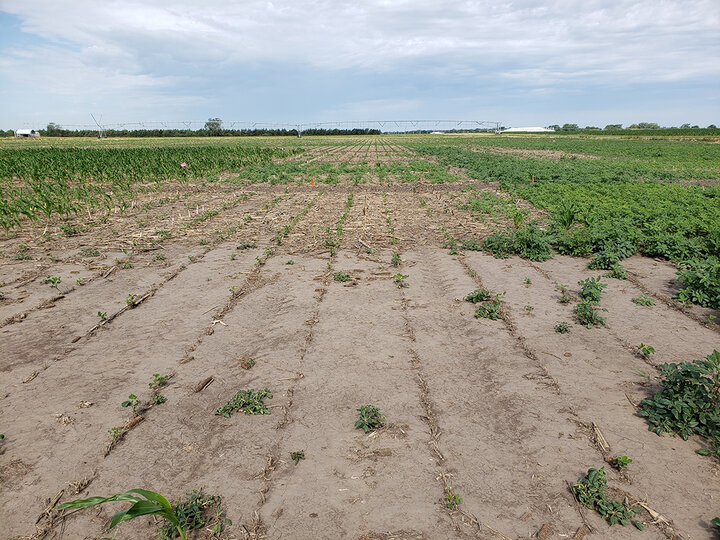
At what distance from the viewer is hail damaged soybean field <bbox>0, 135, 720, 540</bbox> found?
2938 mm

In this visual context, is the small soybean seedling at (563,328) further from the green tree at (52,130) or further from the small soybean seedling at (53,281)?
the green tree at (52,130)

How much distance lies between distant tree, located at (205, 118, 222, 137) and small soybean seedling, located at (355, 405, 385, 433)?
110m

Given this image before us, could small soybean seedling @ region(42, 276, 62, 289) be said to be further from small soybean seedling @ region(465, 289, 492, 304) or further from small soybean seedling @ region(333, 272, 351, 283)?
small soybean seedling @ region(465, 289, 492, 304)

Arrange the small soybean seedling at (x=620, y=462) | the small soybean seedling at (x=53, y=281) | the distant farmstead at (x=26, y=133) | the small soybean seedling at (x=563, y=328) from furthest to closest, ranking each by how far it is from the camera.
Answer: the distant farmstead at (x=26, y=133) < the small soybean seedling at (x=53, y=281) < the small soybean seedling at (x=563, y=328) < the small soybean seedling at (x=620, y=462)

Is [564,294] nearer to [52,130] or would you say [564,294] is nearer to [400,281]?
[400,281]

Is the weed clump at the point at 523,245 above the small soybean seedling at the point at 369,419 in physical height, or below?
above

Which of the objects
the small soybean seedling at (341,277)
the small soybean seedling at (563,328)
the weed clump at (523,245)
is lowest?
the small soybean seedling at (563,328)

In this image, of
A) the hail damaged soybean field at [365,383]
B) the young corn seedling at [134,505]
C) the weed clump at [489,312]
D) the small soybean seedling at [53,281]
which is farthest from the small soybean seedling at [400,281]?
the small soybean seedling at [53,281]

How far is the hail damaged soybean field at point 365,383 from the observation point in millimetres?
2938

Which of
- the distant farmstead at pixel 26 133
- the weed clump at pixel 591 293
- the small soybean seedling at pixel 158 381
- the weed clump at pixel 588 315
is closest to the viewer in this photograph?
the small soybean seedling at pixel 158 381

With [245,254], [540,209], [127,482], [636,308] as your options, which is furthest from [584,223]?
[127,482]

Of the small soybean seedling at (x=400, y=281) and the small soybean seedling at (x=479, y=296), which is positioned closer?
the small soybean seedling at (x=479, y=296)

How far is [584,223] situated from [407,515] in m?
9.50

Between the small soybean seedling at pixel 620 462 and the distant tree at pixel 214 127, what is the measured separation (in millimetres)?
110635
